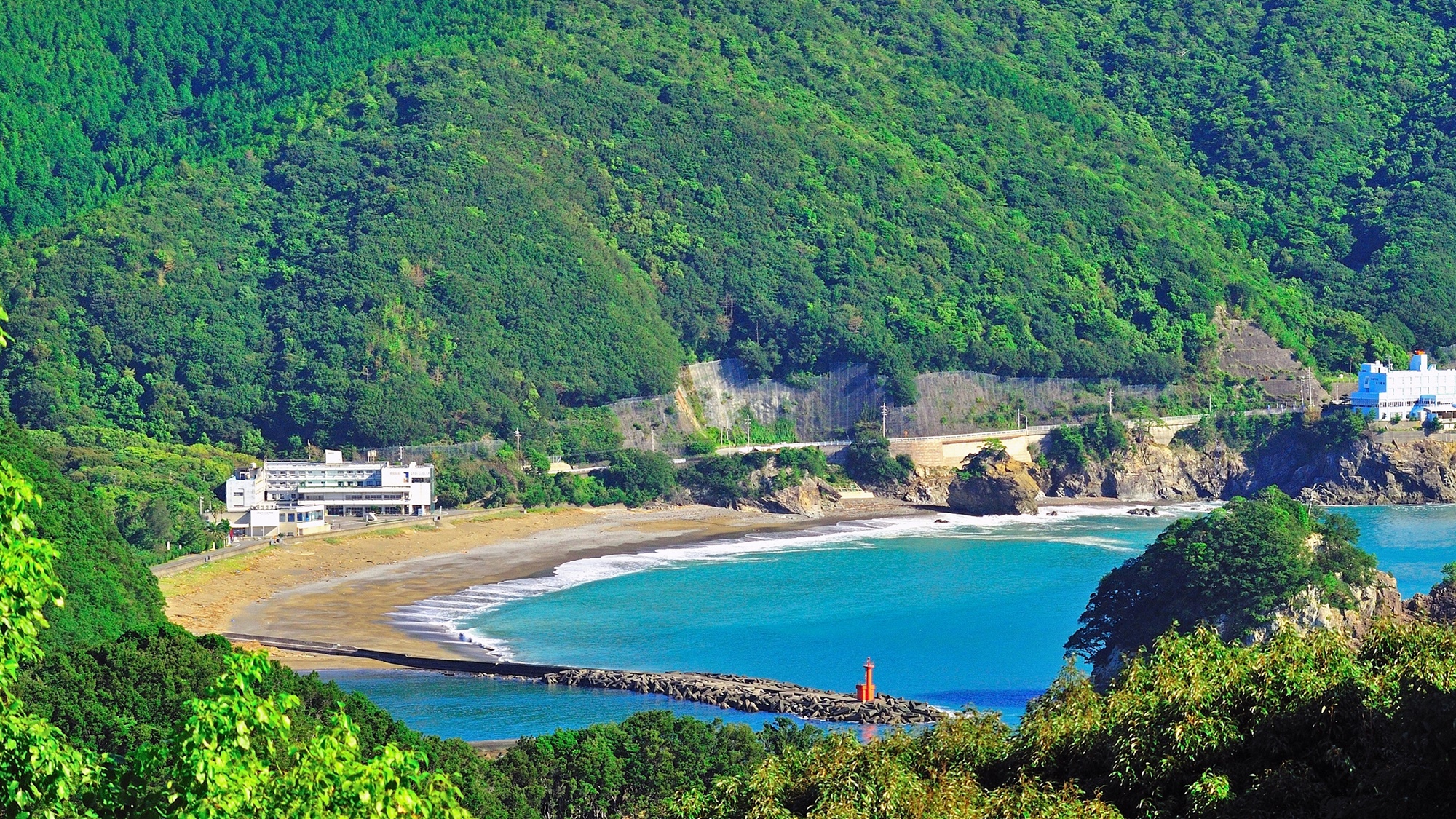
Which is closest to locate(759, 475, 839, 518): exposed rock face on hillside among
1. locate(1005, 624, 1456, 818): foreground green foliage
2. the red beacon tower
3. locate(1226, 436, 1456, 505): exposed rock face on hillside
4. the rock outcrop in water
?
locate(1226, 436, 1456, 505): exposed rock face on hillside

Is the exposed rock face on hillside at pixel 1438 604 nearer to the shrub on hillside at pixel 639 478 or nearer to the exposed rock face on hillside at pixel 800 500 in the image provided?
the exposed rock face on hillside at pixel 800 500

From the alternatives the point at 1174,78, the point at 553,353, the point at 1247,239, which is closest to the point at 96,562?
the point at 553,353

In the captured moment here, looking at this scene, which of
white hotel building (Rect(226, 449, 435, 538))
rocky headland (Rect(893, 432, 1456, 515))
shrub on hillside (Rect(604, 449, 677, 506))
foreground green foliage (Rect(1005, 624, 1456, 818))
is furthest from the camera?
rocky headland (Rect(893, 432, 1456, 515))

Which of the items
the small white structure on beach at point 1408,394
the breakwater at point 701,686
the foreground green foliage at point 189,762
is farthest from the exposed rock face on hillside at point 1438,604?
the small white structure on beach at point 1408,394

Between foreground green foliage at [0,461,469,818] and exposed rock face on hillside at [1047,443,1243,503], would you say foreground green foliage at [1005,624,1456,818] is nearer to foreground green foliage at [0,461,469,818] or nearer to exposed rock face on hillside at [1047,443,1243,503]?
foreground green foliage at [0,461,469,818]

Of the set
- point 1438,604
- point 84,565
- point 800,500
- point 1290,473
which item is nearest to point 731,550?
point 800,500

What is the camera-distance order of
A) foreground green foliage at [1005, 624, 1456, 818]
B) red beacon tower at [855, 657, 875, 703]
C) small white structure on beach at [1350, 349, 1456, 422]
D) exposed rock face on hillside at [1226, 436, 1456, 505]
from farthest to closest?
small white structure on beach at [1350, 349, 1456, 422]
exposed rock face on hillside at [1226, 436, 1456, 505]
red beacon tower at [855, 657, 875, 703]
foreground green foliage at [1005, 624, 1456, 818]
